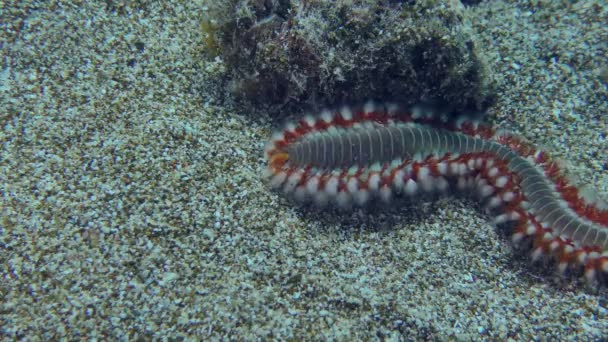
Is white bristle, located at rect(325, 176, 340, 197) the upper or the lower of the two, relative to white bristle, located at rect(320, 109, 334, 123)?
lower

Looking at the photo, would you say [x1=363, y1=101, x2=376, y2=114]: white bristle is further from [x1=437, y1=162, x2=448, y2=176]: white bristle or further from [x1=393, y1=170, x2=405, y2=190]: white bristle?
[x1=437, y1=162, x2=448, y2=176]: white bristle

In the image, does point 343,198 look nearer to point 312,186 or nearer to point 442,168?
point 312,186

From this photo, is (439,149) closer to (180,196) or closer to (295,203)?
(295,203)

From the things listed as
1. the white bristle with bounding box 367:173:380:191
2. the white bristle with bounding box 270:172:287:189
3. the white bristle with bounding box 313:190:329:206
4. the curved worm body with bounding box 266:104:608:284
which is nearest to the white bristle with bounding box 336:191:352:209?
the curved worm body with bounding box 266:104:608:284

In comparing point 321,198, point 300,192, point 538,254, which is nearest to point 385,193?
point 321,198

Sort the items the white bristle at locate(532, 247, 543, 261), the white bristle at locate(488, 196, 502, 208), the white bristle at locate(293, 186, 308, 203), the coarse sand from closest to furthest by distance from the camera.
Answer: the coarse sand → the white bristle at locate(532, 247, 543, 261) → the white bristle at locate(293, 186, 308, 203) → the white bristle at locate(488, 196, 502, 208)

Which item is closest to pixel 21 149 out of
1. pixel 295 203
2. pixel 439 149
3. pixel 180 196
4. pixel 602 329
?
pixel 180 196
